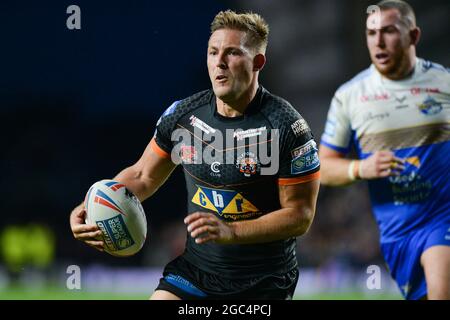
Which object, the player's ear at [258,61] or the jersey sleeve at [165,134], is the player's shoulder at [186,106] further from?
the player's ear at [258,61]

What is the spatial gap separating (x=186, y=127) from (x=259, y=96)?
1.72ft

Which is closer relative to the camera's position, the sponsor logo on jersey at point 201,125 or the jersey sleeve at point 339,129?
the sponsor logo on jersey at point 201,125

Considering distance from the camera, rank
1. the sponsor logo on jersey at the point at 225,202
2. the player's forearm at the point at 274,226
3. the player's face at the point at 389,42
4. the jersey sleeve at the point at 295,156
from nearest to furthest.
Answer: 1. the player's forearm at the point at 274,226
2. the jersey sleeve at the point at 295,156
3. the sponsor logo on jersey at the point at 225,202
4. the player's face at the point at 389,42

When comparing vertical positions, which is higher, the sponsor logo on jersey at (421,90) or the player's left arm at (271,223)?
the sponsor logo on jersey at (421,90)

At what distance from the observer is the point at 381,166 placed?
558cm

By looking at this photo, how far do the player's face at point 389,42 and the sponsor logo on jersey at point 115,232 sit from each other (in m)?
2.70

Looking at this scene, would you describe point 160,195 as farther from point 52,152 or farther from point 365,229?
point 365,229

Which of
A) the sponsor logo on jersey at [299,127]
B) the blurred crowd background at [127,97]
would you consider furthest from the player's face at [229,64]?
the blurred crowd background at [127,97]

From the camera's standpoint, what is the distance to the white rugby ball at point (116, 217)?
4516mm

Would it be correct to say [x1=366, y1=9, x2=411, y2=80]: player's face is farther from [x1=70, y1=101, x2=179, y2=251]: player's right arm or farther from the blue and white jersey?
[x1=70, y1=101, x2=179, y2=251]: player's right arm

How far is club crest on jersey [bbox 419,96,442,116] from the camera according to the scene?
595cm

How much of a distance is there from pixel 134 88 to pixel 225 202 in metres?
17.0

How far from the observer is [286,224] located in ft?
14.2
